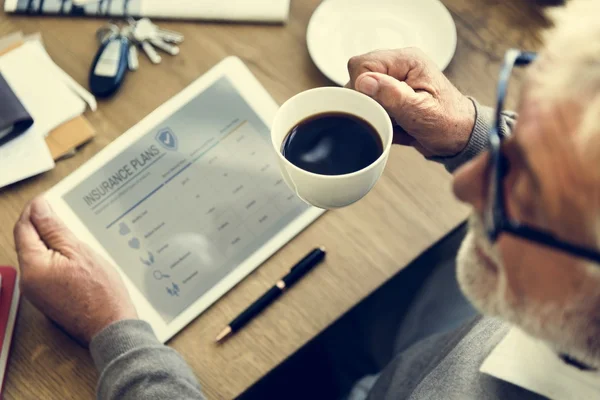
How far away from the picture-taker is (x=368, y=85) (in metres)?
0.69

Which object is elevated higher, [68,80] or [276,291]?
[68,80]

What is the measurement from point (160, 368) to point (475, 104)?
1.78ft

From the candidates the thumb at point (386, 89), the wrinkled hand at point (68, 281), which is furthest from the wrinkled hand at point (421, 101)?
the wrinkled hand at point (68, 281)

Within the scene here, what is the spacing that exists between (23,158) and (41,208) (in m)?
0.10

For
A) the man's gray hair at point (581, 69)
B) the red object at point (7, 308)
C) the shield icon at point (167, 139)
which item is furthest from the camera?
the shield icon at point (167, 139)

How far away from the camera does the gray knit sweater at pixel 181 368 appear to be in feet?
2.22

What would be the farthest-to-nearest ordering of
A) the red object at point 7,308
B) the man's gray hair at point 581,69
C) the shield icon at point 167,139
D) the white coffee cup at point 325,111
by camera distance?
the shield icon at point 167,139, the red object at point 7,308, the white coffee cup at point 325,111, the man's gray hair at point 581,69

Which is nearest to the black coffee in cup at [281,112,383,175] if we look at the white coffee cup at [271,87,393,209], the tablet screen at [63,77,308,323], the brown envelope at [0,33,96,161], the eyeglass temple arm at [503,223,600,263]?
the white coffee cup at [271,87,393,209]

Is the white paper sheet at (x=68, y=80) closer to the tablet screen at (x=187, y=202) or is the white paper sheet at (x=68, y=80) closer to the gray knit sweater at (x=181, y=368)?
the tablet screen at (x=187, y=202)

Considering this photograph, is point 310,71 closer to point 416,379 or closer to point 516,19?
point 516,19

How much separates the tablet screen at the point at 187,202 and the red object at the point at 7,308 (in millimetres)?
119

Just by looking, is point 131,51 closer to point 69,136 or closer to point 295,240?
point 69,136

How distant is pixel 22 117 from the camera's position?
0.79 meters

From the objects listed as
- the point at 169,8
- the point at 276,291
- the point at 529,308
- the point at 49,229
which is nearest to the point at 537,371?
the point at 529,308
